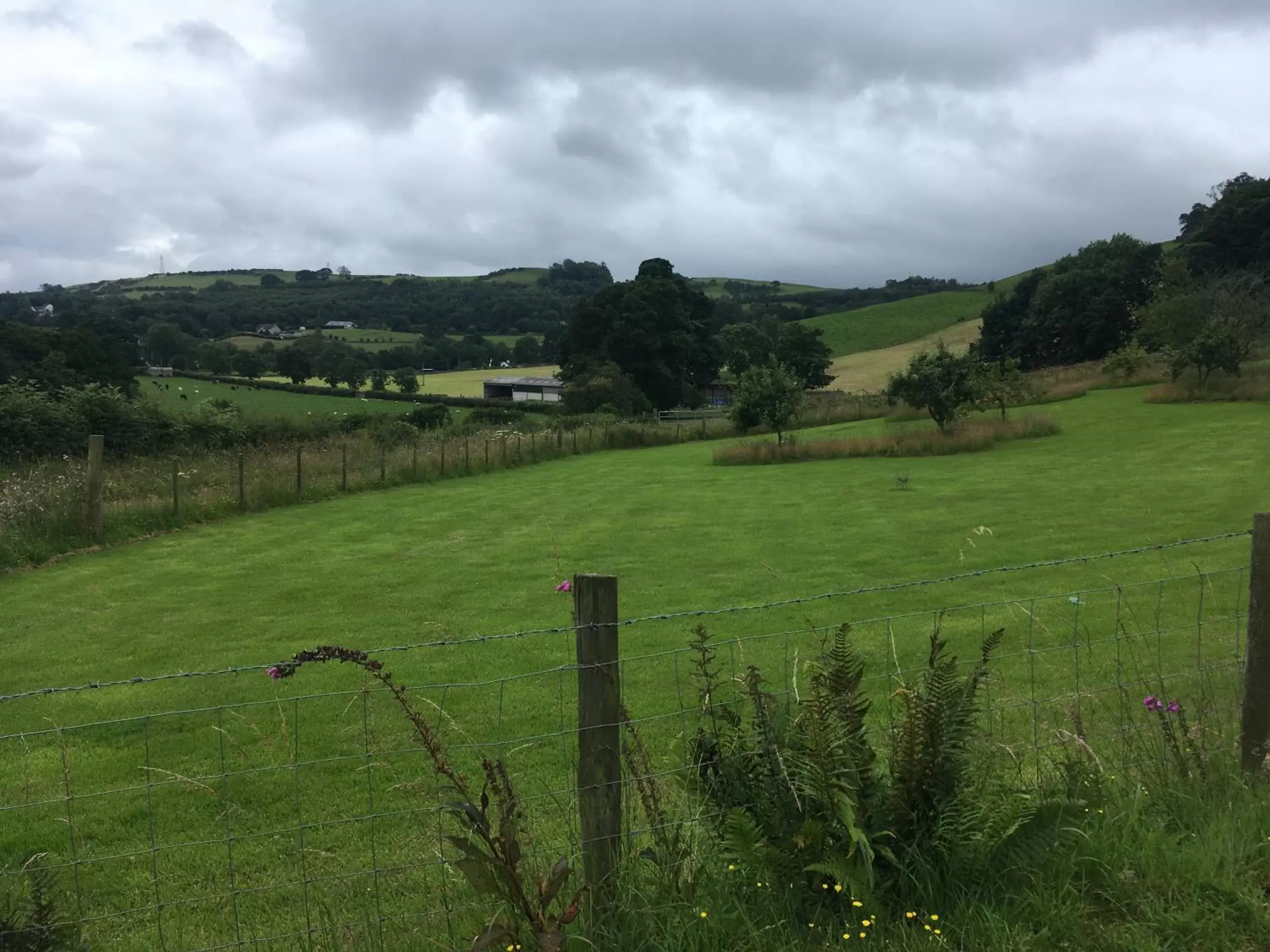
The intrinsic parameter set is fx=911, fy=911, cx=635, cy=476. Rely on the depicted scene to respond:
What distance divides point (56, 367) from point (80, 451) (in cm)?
2231

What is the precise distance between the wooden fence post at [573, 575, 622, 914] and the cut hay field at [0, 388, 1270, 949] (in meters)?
0.45

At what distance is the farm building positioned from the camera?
82.4 meters

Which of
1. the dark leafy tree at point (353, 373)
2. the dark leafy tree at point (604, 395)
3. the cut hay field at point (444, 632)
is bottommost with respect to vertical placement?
the cut hay field at point (444, 632)

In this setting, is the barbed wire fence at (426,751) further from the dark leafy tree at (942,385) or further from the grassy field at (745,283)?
the grassy field at (745,283)

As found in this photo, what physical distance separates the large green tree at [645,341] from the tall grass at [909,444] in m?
35.1

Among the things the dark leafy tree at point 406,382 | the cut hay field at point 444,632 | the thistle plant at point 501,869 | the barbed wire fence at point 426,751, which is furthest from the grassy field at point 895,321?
the thistle plant at point 501,869

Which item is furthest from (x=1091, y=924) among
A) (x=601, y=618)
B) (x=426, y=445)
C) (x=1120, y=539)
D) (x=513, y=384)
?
(x=513, y=384)

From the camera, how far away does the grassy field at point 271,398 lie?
5681 centimetres

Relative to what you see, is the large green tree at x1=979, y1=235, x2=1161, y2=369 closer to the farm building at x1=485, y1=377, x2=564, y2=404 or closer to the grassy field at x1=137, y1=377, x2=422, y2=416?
the farm building at x1=485, y1=377, x2=564, y2=404

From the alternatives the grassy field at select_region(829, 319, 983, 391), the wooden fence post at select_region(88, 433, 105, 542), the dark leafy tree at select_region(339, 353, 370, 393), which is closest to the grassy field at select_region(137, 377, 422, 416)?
the dark leafy tree at select_region(339, 353, 370, 393)

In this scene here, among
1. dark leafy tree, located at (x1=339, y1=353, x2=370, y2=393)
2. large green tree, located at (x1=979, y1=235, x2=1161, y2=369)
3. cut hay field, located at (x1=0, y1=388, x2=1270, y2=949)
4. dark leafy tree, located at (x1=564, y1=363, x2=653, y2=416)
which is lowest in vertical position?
cut hay field, located at (x1=0, y1=388, x2=1270, y2=949)

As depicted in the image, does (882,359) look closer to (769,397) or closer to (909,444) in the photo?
(769,397)

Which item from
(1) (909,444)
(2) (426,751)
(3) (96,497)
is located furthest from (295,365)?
(2) (426,751)

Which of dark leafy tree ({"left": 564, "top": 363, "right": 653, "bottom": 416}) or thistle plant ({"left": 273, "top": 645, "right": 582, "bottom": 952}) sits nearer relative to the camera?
thistle plant ({"left": 273, "top": 645, "right": 582, "bottom": 952})
